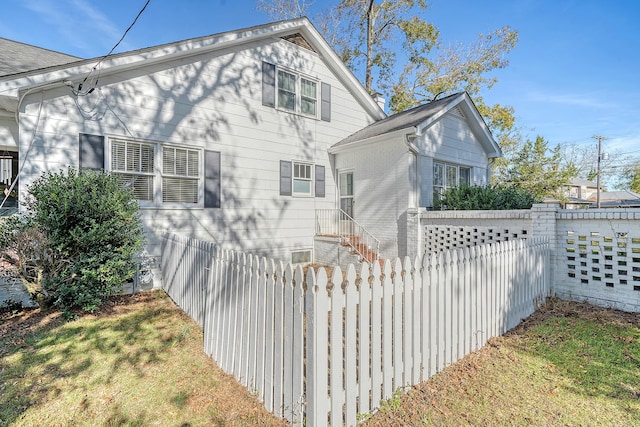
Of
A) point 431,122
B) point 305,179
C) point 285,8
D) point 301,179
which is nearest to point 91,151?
point 301,179

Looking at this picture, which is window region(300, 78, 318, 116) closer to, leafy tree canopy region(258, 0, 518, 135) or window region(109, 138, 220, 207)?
window region(109, 138, 220, 207)

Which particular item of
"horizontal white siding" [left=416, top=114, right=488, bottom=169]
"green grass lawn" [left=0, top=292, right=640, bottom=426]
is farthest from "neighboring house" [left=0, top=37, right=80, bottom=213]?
"horizontal white siding" [left=416, top=114, right=488, bottom=169]

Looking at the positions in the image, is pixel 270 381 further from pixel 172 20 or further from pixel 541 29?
pixel 541 29

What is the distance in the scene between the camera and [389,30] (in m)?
19.0

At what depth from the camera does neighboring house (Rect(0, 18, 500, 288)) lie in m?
6.38

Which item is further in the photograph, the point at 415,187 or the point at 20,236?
the point at 415,187

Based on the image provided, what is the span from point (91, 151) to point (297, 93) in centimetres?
603

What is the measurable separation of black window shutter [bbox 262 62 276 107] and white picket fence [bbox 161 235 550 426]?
20.1 feet

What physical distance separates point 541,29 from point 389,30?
8.58m

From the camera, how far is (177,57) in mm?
7645

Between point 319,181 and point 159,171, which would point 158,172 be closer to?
point 159,171

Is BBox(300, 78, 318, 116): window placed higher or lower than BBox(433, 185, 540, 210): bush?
higher

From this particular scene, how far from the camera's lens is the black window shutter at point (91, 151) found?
6.46m

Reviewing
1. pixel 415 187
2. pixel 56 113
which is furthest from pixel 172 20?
pixel 415 187
